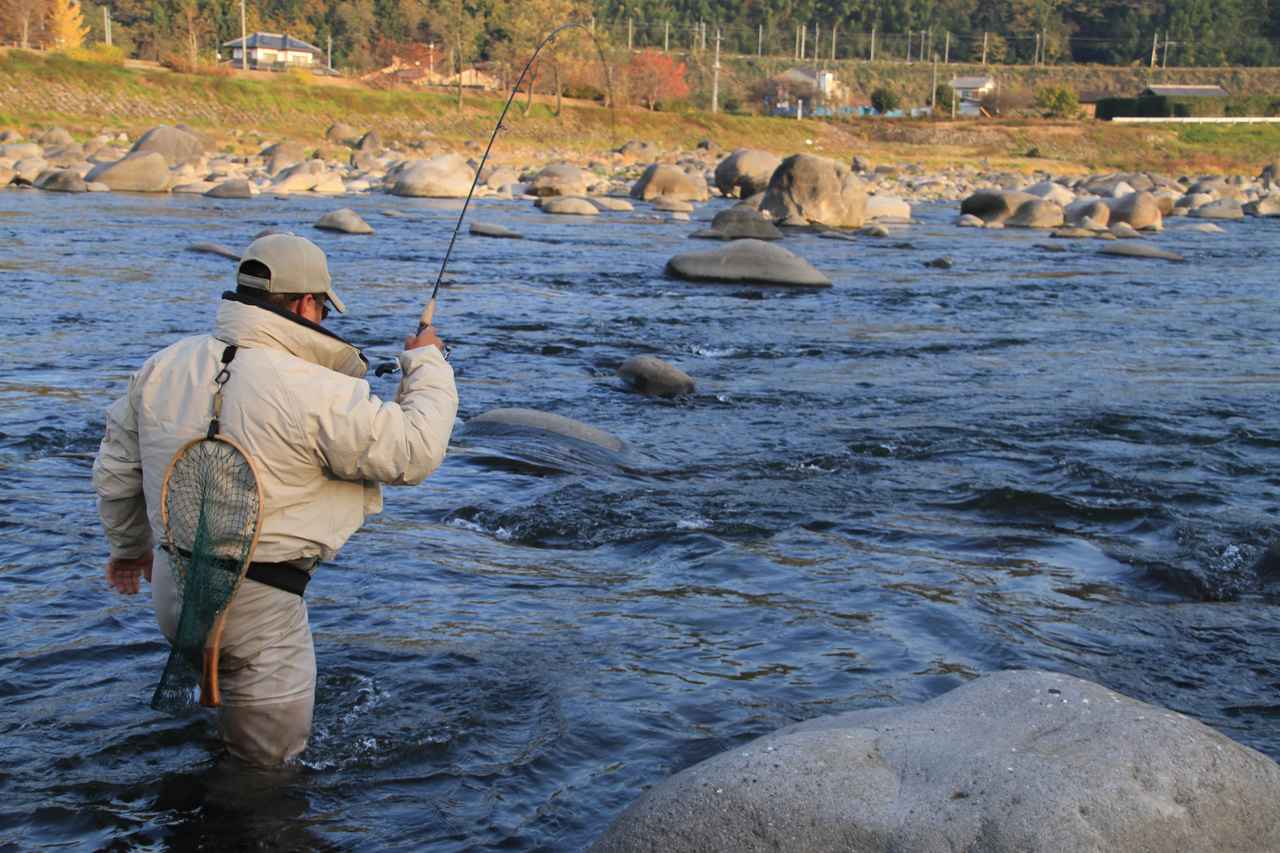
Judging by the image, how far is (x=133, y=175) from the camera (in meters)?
25.9

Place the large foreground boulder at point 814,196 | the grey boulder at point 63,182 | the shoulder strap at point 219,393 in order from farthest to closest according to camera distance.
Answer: the grey boulder at point 63,182 < the large foreground boulder at point 814,196 < the shoulder strap at point 219,393

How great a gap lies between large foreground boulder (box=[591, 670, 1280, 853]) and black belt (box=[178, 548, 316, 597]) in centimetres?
101

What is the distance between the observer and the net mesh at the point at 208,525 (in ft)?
10.8

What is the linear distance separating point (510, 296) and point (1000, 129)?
212 feet

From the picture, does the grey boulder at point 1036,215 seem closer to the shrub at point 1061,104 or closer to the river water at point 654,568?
the river water at point 654,568

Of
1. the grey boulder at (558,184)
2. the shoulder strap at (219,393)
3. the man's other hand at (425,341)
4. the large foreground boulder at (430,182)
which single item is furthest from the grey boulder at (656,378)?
the grey boulder at (558,184)

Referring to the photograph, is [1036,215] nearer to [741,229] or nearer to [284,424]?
[741,229]

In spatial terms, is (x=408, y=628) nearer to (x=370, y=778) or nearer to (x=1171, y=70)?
(x=370, y=778)

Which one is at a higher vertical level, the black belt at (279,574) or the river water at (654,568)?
the black belt at (279,574)

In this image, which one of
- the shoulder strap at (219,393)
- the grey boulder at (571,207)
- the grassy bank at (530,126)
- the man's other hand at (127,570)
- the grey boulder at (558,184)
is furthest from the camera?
the grassy bank at (530,126)

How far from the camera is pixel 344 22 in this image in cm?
10581

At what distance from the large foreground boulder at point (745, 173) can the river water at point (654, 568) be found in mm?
20195

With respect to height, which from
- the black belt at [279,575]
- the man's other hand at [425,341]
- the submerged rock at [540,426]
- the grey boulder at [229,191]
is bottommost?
the submerged rock at [540,426]

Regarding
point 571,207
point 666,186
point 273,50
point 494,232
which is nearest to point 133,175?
point 571,207
